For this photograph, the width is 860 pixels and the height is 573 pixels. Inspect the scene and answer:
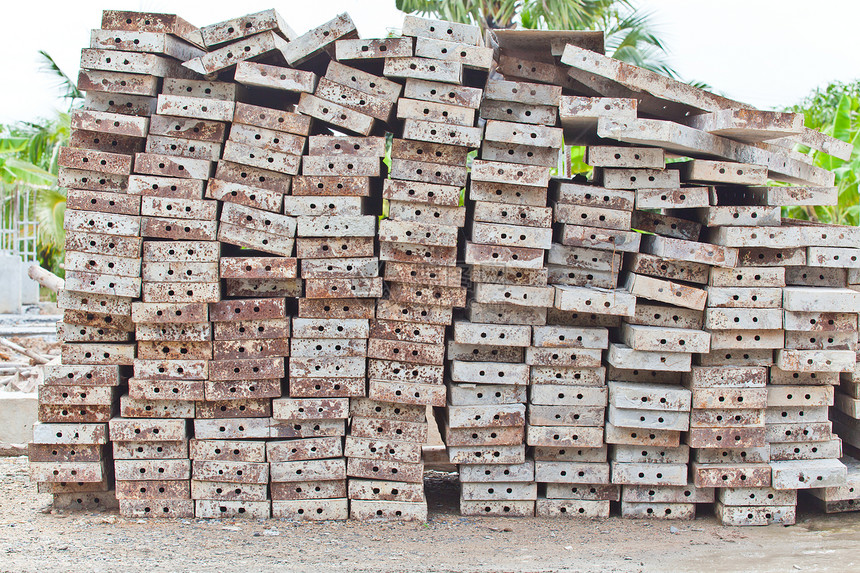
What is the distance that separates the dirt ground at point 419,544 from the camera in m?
3.95

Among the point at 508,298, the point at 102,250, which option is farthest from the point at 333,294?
the point at 102,250

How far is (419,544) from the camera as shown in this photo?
429 centimetres

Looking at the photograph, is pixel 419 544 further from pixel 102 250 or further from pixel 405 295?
pixel 102 250

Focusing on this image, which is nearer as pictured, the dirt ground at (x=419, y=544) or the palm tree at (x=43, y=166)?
the dirt ground at (x=419, y=544)

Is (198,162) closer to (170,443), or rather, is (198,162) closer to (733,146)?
(170,443)

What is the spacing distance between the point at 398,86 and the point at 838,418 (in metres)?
4.27

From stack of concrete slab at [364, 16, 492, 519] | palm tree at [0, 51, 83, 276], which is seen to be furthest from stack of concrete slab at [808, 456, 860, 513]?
palm tree at [0, 51, 83, 276]

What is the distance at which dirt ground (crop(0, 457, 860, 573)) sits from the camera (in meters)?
3.95

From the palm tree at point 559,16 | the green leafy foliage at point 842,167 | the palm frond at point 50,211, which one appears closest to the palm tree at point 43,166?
the palm frond at point 50,211

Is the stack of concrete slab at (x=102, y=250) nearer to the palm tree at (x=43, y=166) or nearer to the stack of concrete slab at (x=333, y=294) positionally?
the stack of concrete slab at (x=333, y=294)

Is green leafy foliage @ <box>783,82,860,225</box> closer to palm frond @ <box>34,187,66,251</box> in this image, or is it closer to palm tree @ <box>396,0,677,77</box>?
palm tree @ <box>396,0,677,77</box>

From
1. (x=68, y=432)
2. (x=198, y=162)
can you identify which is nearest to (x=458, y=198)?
(x=198, y=162)

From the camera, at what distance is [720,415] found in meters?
4.63

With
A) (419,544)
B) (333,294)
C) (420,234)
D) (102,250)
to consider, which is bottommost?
(419,544)
